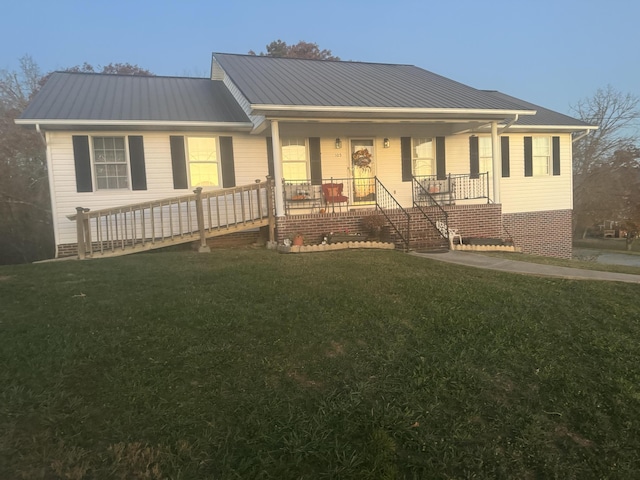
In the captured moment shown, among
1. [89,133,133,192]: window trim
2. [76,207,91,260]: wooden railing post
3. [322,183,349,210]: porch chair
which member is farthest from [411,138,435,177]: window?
[76,207,91,260]: wooden railing post

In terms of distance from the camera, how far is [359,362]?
366 cm

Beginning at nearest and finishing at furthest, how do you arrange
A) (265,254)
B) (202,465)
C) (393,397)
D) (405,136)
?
(202,465) → (393,397) → (265,254) → (405,136)

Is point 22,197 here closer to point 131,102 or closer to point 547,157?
point 131,102

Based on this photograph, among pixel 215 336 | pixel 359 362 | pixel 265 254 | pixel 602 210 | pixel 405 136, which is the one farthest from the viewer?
pixel 602 210

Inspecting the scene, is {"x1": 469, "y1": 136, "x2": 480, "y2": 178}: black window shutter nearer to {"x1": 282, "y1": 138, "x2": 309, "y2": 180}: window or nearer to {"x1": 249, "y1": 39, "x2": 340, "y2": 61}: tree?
{"x1": 282, "y1": 138, "x2": 309, "y2": 180}: window

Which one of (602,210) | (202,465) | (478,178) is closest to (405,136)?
(478,178)

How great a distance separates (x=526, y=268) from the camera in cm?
784

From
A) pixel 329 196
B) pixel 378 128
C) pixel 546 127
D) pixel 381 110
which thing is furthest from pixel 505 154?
pixel 329 196

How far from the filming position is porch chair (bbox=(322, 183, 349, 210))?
39.5 feet

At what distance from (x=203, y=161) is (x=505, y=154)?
9.52m

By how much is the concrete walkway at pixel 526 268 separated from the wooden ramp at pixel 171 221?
13.0 feet

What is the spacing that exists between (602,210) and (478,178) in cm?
2027

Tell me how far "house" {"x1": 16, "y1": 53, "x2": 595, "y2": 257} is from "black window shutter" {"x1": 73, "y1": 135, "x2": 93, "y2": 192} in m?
0.02

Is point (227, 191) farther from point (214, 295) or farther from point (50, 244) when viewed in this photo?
point (50, 244)
